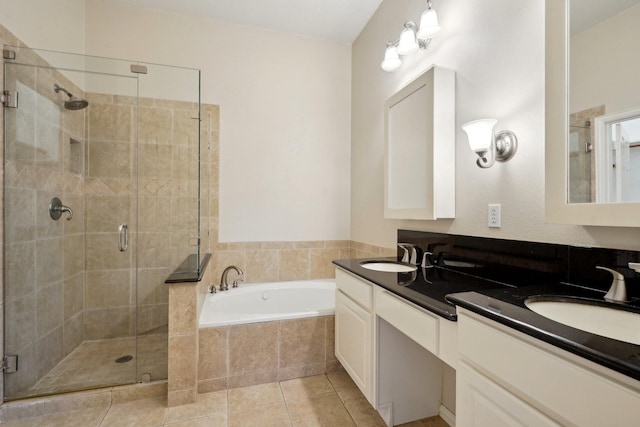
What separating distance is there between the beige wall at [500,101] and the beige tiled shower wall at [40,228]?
2412 millimetres

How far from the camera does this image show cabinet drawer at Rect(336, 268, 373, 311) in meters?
1.54

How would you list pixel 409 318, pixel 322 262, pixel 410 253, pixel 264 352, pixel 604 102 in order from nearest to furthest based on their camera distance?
pixel 604 102 < pixel 409 318 < pixel 410 253 < pixel 264 352 < pixel 322 262

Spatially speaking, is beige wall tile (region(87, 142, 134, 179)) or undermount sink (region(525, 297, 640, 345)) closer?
undermount sink (region(525, 297, 640, 345))

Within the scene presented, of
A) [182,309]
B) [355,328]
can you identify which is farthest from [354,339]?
[182,309]

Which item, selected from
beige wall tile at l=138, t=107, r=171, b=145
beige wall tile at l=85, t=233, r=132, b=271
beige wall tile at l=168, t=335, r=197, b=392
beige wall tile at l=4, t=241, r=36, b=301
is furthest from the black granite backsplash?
beige wall tile at l=4, t=241, r=36, b=301

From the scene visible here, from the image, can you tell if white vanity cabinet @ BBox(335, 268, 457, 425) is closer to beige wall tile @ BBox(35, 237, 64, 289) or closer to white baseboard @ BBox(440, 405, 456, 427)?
white baseboard @ BBox(440, 405, 456, 427)

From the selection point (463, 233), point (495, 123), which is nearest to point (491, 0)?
point (495, 123)

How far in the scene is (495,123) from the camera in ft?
4.32

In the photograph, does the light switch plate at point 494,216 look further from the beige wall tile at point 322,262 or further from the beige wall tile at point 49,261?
the beige wall tile at point 49,261

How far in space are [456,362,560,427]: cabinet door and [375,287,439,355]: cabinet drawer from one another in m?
0.16

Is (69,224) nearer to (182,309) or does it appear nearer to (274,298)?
(182,309)

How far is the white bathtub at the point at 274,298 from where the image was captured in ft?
8.11

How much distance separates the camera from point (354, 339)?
1713mm

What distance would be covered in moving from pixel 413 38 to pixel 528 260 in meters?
1.45
